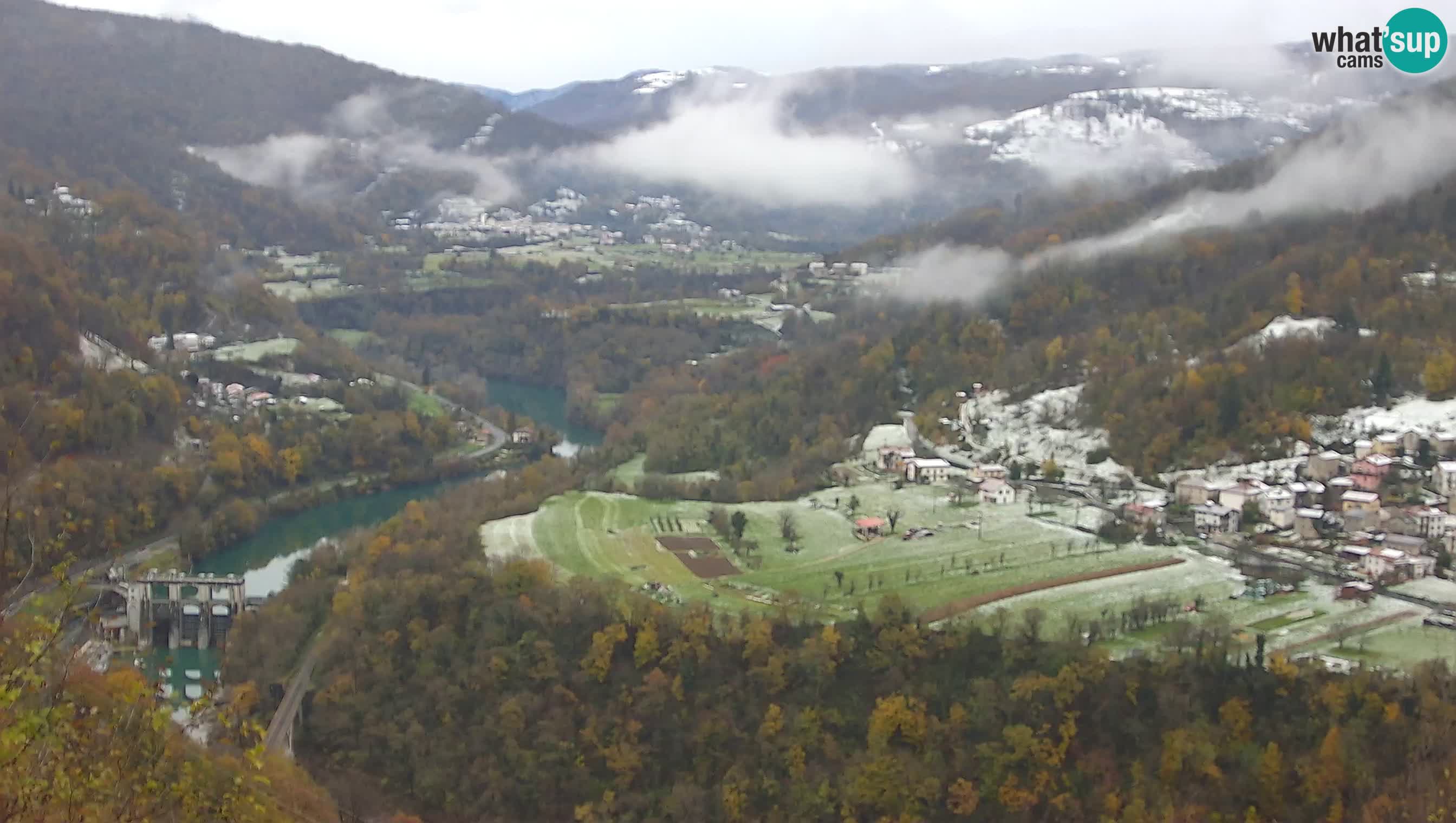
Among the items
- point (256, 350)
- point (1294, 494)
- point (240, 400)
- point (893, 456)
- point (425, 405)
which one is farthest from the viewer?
point (256, 350)

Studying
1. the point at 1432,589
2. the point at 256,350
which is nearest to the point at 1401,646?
the point at 1432,589

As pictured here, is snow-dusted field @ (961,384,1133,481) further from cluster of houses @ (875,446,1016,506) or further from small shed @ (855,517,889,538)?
small shed @ (855,517,889,538)

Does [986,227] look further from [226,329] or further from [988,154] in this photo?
[988,154]

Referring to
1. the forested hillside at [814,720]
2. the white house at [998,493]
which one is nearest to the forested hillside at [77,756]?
the forested hillside at [814,720]

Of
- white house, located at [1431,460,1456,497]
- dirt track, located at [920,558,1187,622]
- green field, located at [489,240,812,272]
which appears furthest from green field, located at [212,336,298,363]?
white house, located at [1431,460,1456,497]

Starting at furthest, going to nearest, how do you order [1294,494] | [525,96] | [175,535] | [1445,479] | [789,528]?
[525,96], [175,535], [789,528], [1294,494], [1445,479]

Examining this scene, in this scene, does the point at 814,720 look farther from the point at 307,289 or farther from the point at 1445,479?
the point at 307,289
